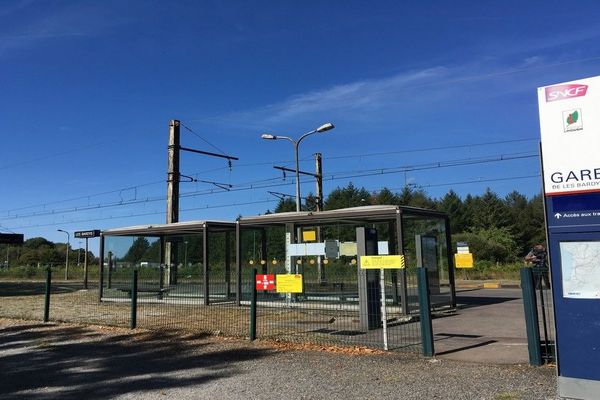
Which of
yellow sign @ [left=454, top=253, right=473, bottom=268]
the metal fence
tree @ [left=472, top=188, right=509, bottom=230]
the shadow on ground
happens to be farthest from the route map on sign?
tree @ [left=472, top=188, right=509, bottom=230]

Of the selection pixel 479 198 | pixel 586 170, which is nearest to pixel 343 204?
pixel 479 198

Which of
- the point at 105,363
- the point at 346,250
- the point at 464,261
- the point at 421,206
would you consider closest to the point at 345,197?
the point at 421,206

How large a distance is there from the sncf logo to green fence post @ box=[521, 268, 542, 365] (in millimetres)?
2730

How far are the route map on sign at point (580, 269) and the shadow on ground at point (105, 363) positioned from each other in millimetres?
4560

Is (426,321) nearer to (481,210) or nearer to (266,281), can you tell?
(266,281)

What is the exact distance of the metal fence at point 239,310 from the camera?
10875 mm

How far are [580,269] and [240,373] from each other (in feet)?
15.1

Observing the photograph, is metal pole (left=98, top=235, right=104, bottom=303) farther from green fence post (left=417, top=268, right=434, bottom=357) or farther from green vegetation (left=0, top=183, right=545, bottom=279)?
green fence post (left=417, top=268, right=434, bottom=357)

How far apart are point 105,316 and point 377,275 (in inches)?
313

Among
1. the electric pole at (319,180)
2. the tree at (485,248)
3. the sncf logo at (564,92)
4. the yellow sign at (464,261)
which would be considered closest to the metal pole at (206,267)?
the yellow sign at (464,261)

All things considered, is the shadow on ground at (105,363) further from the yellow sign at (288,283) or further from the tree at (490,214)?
the tree at (490,214)

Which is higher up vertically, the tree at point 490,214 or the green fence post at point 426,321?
the tree at point 490,214

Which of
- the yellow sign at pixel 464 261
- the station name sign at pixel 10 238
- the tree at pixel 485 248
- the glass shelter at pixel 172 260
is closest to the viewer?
the glass shelter at pixel 172 260

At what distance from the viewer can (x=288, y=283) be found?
10.4 meters
